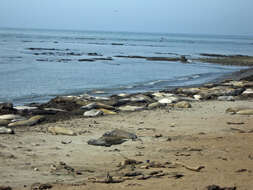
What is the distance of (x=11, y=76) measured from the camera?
2359 cm

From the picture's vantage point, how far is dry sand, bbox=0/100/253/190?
4816 millimetres

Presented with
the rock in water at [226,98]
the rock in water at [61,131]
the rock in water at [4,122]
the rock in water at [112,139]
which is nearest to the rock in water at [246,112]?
the rock in water at [226,98]

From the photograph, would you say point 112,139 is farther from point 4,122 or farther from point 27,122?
point 4,122

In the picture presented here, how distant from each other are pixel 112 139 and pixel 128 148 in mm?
520

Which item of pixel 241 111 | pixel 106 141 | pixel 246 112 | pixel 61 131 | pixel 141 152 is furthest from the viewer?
pixel 241 111

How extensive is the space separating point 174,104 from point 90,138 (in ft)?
16.9

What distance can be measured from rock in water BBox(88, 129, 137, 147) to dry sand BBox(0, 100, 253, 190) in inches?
6.2

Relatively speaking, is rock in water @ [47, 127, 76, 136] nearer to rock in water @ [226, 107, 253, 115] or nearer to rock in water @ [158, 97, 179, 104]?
rock in water @ [226, 107, 253, 115]

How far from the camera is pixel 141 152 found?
648 centimetres

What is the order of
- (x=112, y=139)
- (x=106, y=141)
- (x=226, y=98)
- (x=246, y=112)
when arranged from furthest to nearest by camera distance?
(x=226, y=98) → (x=246, y=112) → (x=112, y=139) → (x=106, y=141)

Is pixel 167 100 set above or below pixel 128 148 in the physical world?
below

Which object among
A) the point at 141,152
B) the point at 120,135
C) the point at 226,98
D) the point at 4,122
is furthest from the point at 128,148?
the point at 226,98

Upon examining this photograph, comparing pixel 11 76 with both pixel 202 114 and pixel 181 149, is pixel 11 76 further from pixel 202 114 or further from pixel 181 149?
pixel 181 149

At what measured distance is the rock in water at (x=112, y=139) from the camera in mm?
6984
